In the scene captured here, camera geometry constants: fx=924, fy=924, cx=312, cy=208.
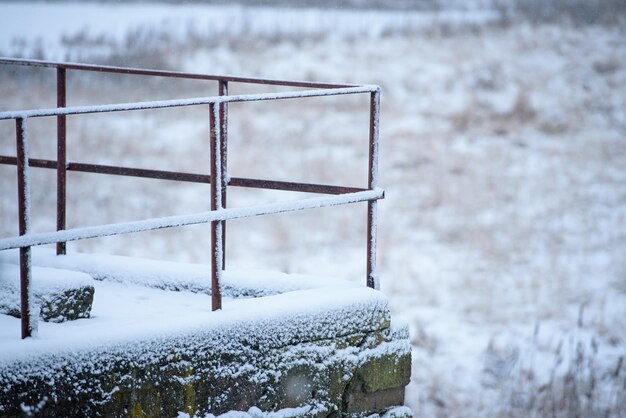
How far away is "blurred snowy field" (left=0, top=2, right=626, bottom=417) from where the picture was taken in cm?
1191

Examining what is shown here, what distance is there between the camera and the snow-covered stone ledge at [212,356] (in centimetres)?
391

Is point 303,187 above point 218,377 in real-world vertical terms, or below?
above

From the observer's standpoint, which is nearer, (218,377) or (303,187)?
(218,377)

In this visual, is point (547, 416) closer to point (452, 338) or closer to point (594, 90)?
point (452, 338)

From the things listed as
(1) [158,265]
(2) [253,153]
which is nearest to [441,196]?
(2) [253,153]

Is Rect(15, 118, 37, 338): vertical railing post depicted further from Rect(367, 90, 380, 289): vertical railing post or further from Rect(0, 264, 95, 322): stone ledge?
Rect(367, 90, 380, 289): vertical railing post

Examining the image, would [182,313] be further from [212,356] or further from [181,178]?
[181,178]

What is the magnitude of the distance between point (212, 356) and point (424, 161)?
46.0ft

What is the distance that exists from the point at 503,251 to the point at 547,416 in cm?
646

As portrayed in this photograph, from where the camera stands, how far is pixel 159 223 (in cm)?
412

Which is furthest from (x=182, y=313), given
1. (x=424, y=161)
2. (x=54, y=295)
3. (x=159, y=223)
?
(x=424, y=161)

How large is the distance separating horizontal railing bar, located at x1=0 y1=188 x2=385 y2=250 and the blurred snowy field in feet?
16.4

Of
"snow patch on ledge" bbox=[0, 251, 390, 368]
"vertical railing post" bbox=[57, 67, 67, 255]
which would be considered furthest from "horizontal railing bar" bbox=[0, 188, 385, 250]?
"vertical railing post" bbox=[57, 67, 67, 255]

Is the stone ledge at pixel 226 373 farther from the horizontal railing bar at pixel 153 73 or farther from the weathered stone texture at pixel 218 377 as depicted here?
the horizontal railing bar at pixel 153 73
